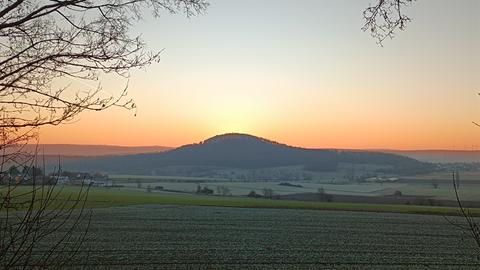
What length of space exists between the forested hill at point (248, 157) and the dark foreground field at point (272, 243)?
114816 mm

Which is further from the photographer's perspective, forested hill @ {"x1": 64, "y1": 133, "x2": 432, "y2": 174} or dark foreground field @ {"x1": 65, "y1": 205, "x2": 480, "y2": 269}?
forested hill @ {"x1": 64, "y1": 133, "x2": 432, "y2": 174}

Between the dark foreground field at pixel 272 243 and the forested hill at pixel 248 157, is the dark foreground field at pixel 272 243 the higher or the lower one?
the lower one

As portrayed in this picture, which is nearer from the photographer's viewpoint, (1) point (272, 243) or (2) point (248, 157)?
(1) point (272, 243)

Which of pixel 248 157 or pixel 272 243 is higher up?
pixel 248 157

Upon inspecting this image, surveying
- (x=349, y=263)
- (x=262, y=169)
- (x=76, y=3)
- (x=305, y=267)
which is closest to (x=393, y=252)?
(x=349, y=263)

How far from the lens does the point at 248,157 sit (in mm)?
182875

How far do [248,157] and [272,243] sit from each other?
155064 mm

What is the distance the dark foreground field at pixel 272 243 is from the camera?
A: 71.3 feet

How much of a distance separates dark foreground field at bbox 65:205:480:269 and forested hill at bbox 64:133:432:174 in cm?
11482

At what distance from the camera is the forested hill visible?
163125 mm

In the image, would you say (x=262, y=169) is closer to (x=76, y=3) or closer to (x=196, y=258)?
(x=196, y=258)

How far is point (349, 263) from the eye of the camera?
22.2 meters

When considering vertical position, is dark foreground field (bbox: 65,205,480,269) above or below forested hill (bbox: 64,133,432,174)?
below

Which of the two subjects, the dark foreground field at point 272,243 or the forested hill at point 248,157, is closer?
the dark foreground field at point 272,243
